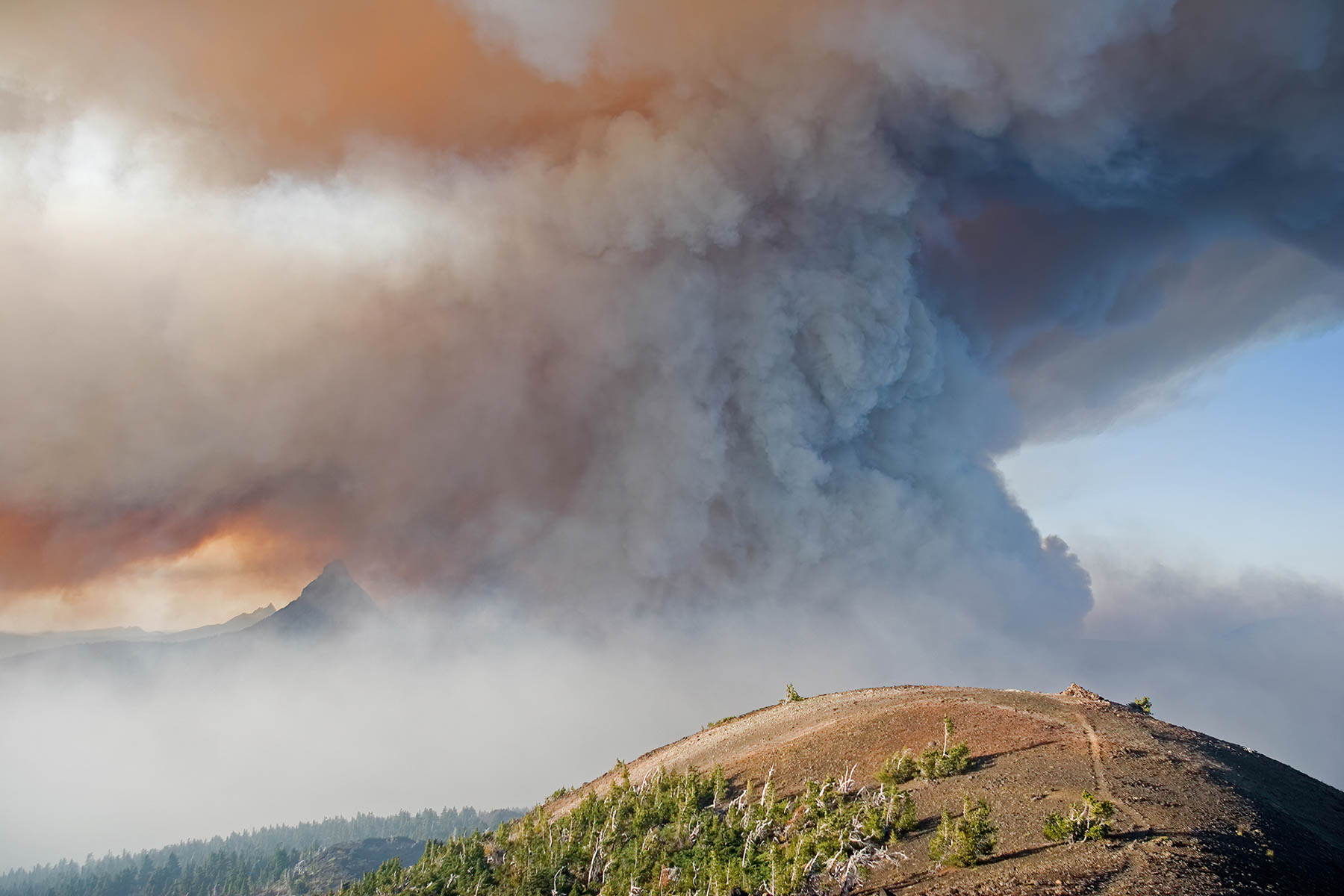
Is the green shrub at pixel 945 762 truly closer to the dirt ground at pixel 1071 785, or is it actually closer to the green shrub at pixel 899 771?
the green shrub at pixel 899 771

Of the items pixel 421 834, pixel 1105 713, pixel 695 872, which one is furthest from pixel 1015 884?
pixel 421 834

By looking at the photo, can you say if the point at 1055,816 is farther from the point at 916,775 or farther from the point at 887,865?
the point at 916,775

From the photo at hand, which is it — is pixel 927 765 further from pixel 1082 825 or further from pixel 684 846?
pixel 684 846

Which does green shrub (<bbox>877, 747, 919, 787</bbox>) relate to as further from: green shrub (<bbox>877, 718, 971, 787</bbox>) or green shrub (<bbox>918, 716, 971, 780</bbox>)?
green shrub (<bbox>918, 716, 971, 780</bbox>)

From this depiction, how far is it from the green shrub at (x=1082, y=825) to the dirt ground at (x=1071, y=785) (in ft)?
1.00

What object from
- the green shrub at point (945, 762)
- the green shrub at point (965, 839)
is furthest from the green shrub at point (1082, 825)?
the green shrub at point (945, 762)

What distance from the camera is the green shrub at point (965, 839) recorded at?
16.3m

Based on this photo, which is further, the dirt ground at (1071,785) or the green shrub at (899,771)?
the green shrub at (899,771)

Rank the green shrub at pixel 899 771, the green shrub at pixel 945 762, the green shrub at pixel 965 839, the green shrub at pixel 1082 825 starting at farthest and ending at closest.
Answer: the green shrub at pixel 899 771, the green shrub at pixel 945 762, the green shrub at pixel 1082 825, the green shrub at pixel 965 839

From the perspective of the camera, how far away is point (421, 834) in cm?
19412

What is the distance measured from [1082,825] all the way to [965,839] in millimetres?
3283

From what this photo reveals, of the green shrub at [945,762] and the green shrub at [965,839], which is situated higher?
the green shrub at [945,762]

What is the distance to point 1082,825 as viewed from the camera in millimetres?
17250

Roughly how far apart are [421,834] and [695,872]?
8250 inches
